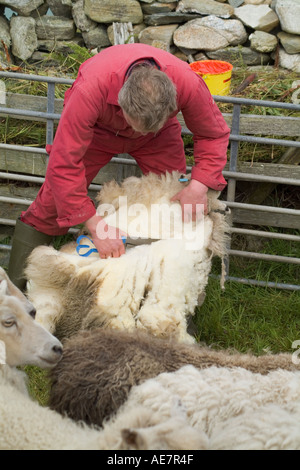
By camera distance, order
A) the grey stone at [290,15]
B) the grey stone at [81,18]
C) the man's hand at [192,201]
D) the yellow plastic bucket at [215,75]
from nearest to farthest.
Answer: the man's hand at [192,201] → the yellow plastic bucket at [215,75] → the grey stone at [290,15] → the grey stone at [81,18]

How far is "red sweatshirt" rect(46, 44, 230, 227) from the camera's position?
11.1 feet

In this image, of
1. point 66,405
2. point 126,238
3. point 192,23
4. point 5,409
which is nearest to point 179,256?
point 126,238

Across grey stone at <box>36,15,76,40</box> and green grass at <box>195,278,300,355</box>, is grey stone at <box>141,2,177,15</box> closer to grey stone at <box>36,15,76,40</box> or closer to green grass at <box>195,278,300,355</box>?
grey stone at <box>36,15,76,40</box>

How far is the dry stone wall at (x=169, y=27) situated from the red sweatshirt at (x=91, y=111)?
8.03 feet

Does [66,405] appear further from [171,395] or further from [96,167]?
[96,167]

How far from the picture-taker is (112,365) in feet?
8.88

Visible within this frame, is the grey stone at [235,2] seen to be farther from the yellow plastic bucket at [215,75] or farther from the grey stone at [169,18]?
the yellow plastic bucket at [215,75]

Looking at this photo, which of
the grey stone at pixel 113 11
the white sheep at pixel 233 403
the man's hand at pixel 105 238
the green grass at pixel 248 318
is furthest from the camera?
the grey stone at pixel 113 11

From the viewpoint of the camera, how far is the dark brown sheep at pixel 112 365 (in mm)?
2611

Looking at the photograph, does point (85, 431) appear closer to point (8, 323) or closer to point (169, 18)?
point (8, 323)

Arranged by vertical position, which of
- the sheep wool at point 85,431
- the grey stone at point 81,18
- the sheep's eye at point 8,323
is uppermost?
the grey stone at point 81,18

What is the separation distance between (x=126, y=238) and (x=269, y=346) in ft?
4.40

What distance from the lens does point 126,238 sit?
3.52 metres

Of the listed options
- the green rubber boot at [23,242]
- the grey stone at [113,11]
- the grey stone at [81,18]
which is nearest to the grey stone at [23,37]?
the grey stone at [81,18]
